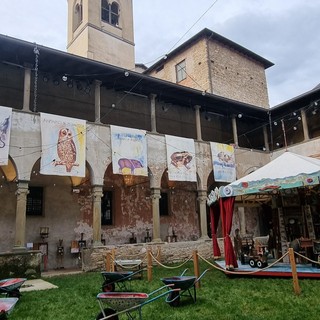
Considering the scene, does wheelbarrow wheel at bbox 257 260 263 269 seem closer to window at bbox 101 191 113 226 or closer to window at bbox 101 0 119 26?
window at bbox 101 191 113 226

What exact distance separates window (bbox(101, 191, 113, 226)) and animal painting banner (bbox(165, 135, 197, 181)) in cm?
350

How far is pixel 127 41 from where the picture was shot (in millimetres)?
26312

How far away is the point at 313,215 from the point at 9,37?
1254 centimetres

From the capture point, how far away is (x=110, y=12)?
26.0m

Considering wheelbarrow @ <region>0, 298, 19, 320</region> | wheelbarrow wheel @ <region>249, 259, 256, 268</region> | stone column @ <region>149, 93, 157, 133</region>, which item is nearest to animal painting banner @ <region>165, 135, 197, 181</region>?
stone column @ <region>149, 93, 157, 133</region>

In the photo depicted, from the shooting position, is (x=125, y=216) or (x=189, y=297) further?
(x=125, y=216)

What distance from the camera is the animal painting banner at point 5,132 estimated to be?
11.6m

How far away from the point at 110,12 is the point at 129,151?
1600 centimetres

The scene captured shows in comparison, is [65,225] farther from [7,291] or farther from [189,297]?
[189,297]

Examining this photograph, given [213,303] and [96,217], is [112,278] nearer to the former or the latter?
[213,303]

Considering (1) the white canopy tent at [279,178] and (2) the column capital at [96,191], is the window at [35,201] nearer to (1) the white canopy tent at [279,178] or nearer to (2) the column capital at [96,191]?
(2) the column capital at [96,191]

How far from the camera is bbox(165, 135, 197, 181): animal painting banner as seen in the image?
1603 cm

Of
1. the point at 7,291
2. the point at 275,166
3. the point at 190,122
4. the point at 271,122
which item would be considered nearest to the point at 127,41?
the point at 190,122

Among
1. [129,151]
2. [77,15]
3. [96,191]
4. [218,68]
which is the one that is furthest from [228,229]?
[77,15]
